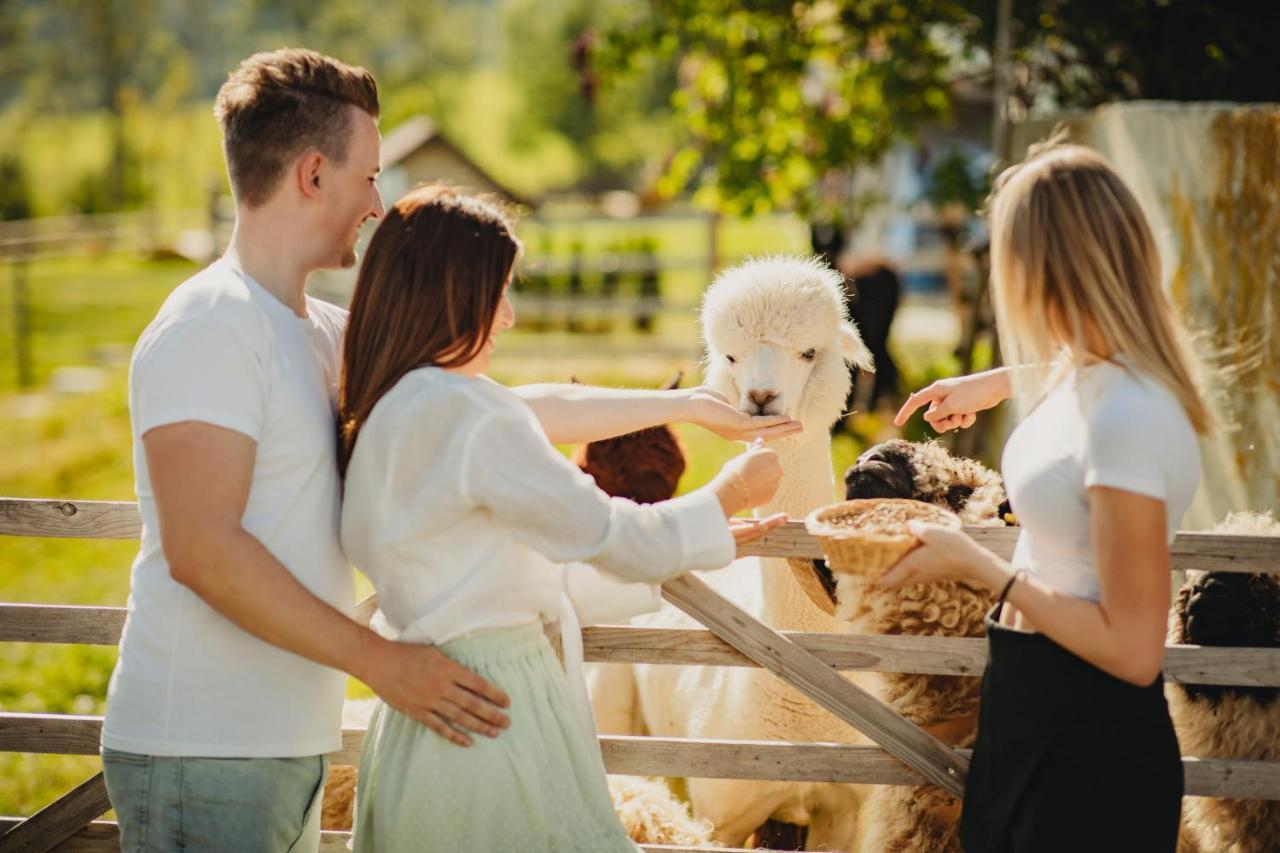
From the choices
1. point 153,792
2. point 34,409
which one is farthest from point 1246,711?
point 34,409

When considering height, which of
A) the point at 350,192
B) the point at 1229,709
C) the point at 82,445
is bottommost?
the point at 82,445

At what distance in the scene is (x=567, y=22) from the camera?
72500 millimetres

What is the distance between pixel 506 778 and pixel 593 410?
96 centimetres

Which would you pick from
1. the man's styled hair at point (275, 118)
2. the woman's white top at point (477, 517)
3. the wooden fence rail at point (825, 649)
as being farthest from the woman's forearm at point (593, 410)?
the man's styled hair at point (275, 118)

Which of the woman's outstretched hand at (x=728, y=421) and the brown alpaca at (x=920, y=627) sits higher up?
the woman's outstretched hand at (x=728, y=421)

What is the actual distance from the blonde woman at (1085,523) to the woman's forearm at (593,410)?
2.76 feet

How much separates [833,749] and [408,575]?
1.32 meters

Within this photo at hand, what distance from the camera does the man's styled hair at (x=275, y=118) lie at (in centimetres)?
221

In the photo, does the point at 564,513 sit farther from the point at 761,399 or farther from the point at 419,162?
the point at 419,162

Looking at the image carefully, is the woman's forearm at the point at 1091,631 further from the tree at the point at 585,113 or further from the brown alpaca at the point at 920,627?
the tree at the point at 585,113

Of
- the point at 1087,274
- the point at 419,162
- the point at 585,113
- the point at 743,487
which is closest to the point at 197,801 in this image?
the point at 743,487

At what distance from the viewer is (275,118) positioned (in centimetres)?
221

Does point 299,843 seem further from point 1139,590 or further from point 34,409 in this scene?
point 34,409

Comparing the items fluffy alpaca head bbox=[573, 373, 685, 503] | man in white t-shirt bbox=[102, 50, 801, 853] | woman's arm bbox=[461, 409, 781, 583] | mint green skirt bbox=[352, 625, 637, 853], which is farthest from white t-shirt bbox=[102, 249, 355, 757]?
fluffy alpaca head bbox=[573, 373, 685, 503]
